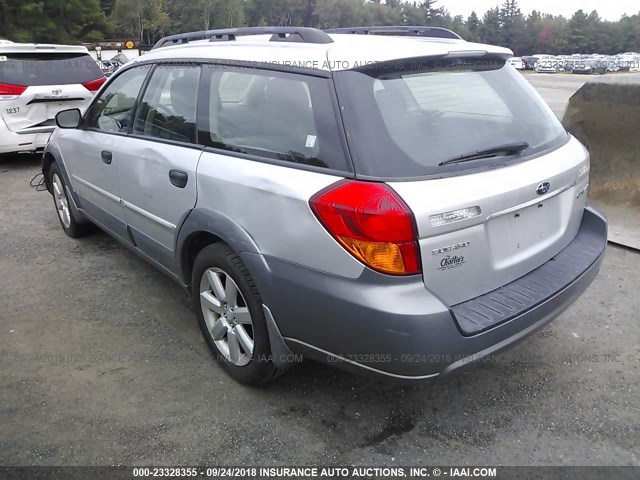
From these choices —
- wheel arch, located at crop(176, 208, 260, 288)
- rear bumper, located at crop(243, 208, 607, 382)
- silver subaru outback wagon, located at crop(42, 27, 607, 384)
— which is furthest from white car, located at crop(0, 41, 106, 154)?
rear bumper, located at crop(243, 208, 607, 382)

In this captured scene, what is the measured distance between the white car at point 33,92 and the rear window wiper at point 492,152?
275 inches

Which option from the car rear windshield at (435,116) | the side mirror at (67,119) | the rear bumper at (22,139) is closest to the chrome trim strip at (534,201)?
the car rear windshield at (435,116)

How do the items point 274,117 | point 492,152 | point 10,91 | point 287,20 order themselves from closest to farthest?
point 492,152 < point 274,117 < point 10,91 < point 287,20

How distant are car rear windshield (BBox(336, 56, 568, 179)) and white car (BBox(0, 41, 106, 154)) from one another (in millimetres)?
6687

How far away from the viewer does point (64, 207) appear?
520 centimetres

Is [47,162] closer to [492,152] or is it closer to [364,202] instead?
[364,202]

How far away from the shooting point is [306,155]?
2445mm

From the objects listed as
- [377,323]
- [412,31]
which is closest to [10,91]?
[412,31]

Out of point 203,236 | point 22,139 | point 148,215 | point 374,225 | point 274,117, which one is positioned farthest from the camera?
point 22,139

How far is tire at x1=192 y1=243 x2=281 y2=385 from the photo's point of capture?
269 centimetres

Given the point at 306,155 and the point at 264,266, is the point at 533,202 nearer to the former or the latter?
the point at 306,155

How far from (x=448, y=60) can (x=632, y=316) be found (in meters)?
2.29

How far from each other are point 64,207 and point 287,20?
64.7 metres

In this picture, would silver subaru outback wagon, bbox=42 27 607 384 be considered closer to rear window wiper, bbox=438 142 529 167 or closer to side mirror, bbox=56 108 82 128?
rear window wiper, bbox=438 142 529 167
